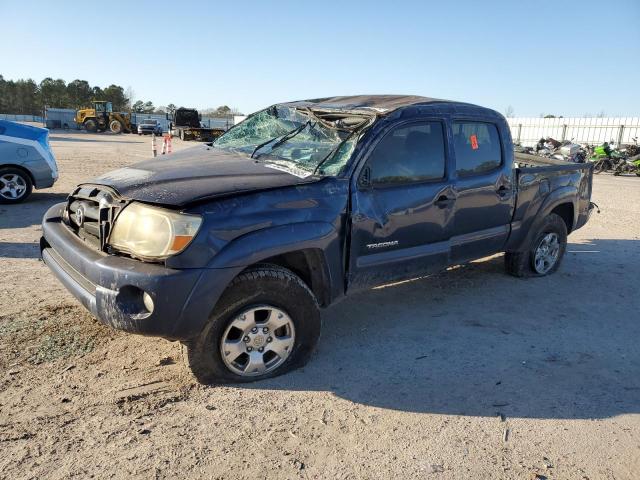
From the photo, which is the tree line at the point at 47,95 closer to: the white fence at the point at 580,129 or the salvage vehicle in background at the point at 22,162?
the white fence at the point at 580,129

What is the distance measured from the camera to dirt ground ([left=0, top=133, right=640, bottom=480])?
2529mm

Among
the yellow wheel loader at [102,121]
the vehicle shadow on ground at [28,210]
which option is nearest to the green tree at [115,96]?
the yellow wheel loader at [102,121]

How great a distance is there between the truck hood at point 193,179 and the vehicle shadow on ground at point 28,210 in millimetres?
4571

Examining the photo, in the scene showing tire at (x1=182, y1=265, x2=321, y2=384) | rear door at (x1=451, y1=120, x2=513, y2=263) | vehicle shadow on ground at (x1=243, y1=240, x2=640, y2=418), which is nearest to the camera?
tire at (x1=182, y1=265, x2=321, y2=384)

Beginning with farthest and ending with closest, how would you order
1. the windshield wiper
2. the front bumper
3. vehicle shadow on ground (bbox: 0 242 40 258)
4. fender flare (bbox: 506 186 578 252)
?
vehicle shadow on ground (bbox: 0 242 40 258) → fender flare (bbox: 506 186 578 252) → the windshield wiper → the front bumper

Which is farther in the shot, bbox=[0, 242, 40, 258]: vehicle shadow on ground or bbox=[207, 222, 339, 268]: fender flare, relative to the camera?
bbox=[0, 242, 40, 258]: vehicle shadow on ground

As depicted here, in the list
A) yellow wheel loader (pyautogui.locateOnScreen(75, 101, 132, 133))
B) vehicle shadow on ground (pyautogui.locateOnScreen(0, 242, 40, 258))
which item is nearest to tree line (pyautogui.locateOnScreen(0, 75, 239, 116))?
yellow wheel loader (pyautogui.locateOnScreen(75, 101, 132, 133))

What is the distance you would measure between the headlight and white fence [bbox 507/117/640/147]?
26.5 meters

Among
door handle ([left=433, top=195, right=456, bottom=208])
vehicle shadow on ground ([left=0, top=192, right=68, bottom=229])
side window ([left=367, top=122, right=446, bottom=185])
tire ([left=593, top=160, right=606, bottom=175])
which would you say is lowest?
vehicle shadow on ground ([left=0, top=192, right=68, bottom=229])

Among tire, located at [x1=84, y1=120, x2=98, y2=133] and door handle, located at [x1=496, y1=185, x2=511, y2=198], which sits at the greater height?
tire, located at [x1=84, y1=120, x2=98, y2=133]

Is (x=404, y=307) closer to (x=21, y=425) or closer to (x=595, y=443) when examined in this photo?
(x=595, y=443)

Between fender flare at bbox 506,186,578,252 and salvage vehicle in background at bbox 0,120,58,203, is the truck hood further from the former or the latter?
salvage vehicle in background at bbox 0,120,58,203

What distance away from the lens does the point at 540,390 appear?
3305 mm

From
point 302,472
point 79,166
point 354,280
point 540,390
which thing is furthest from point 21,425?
point 79,166
